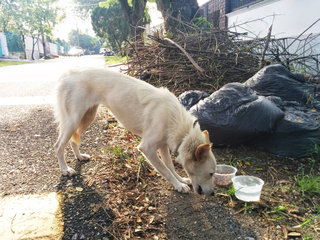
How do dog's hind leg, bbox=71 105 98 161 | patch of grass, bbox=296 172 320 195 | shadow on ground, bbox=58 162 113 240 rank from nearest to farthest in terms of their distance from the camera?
shadow on ground, bbox=58 162 113 240 → patch of grass, bbox=296 172 320 195 → dog's hind leg, bbox=71 105 98 161

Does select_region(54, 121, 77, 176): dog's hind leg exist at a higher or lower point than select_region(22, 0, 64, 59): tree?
lower

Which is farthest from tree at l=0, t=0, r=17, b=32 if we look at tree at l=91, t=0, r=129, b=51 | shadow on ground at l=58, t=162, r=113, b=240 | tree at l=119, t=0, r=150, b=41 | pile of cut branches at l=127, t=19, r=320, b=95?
shadow on ground at l=58, t=162, r=113, b=240

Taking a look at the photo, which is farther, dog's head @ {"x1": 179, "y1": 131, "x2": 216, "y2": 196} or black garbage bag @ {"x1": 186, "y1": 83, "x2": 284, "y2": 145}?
black garbage bag @ {"x1": 186, "y1": 83, "x2": 284, "y2": 145}

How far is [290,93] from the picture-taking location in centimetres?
392

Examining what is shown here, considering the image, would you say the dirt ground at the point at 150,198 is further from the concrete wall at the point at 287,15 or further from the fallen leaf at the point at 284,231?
the concrete wall at the point at 287,15

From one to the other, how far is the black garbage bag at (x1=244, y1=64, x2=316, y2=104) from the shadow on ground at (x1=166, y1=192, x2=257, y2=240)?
2373 millimetres

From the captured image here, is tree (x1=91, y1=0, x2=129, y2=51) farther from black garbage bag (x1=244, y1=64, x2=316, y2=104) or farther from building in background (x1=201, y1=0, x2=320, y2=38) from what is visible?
black garbage bag (x1=244, y1=64, x2=316, y2=104)

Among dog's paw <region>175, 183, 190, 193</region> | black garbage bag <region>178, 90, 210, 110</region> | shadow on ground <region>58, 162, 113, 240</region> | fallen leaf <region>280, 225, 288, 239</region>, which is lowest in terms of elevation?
fallen leaf <region>280, 225, 288, 239</region>

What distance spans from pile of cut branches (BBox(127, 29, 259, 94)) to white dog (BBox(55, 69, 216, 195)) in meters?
2.05

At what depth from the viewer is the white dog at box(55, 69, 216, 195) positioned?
247cm

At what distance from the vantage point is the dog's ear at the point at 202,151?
2198 millimetres

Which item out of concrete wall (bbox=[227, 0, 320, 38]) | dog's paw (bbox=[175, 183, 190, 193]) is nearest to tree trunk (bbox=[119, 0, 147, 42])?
concrete wall (bbox=[227, 0, 320, 38])

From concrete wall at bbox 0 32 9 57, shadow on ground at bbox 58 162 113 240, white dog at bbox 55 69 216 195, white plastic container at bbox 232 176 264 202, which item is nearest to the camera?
shadow on ground at bbox 58 162 113 240

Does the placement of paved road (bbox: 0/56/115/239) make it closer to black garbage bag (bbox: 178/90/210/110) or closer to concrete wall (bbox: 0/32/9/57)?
black garbage bag (bbox: 178/90/210/110)
